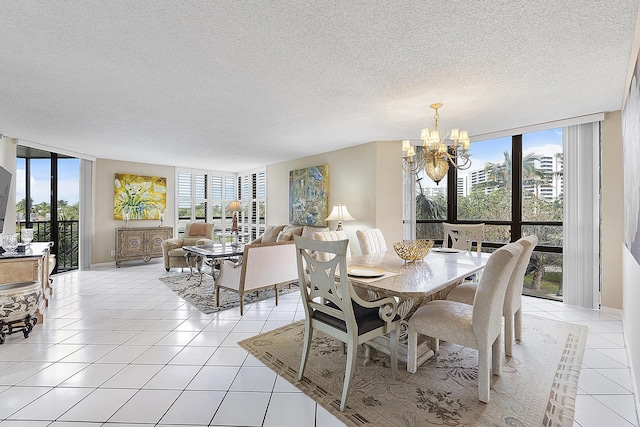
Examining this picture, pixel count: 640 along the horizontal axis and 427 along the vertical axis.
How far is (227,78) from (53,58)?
1.27 meters

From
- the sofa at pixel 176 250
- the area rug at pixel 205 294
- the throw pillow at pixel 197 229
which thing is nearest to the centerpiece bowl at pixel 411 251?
the area rug at pixel 205 294

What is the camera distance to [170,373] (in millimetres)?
2211

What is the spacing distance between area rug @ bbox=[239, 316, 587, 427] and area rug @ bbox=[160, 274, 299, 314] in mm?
1188

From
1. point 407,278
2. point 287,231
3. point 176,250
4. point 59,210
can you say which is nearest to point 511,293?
point 407,278

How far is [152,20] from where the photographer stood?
5.86 ft

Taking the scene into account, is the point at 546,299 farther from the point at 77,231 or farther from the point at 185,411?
the point at 77,231

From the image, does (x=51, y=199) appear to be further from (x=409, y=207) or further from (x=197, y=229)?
(x=409, y=207)

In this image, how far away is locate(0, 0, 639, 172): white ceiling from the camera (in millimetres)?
1725

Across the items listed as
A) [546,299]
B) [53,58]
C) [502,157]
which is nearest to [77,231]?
[53,58]

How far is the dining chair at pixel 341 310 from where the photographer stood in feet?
5.95

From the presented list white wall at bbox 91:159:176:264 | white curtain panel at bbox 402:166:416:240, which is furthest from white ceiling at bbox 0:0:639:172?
white wall at bbox 91:159:176:264

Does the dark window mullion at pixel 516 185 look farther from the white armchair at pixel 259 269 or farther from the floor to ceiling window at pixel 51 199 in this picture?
the floor to ceiling window at pixel 51 199

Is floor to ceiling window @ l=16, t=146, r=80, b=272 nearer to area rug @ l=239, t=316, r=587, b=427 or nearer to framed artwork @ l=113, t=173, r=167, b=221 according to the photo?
framed artwork @ l=113, t=173, r=167, b=221

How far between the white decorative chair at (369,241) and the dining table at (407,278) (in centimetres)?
29
